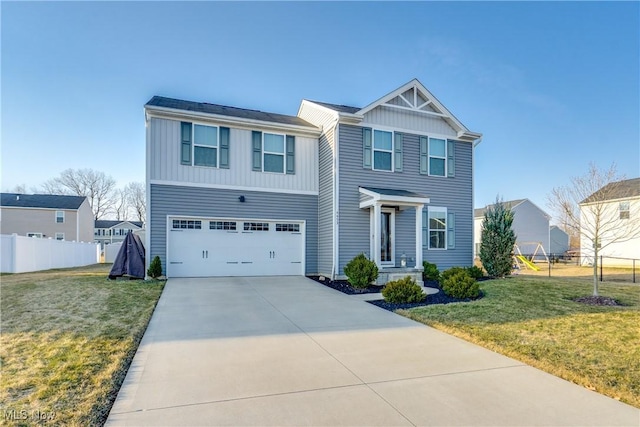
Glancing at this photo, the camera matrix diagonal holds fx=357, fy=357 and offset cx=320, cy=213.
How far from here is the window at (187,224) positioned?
12328 mm

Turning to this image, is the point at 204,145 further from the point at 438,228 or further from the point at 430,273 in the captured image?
the point at 438,228

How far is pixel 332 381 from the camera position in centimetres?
383

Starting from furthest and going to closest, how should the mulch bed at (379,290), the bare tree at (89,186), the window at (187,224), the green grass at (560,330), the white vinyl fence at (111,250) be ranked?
the bare tree at (89,186)
the white vinyl fence at (111,250)
the window at (187,224)
the mulch bed at (379,290)
the green grass at (560,330)

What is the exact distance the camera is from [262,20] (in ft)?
40.1

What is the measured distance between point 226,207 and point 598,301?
10956 mm

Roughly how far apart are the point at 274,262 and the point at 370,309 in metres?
6.20

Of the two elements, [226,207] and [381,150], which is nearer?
[226,207]

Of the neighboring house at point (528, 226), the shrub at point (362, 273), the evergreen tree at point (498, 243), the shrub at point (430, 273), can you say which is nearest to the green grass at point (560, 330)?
the shrub at point (362, 273)

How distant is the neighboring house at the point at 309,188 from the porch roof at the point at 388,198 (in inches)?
1.5

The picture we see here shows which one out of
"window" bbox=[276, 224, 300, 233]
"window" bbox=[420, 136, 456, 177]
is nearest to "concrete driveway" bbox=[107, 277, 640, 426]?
"window" bbox=[276, 224, 300, 233]

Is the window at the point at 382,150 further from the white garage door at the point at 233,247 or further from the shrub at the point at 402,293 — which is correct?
the shrub at the point at 402,293

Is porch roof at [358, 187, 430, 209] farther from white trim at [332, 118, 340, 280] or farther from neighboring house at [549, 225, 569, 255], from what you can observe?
neighboring house at [549, 225, 569, 255]

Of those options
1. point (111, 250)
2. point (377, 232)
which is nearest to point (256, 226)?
point (377, 232)

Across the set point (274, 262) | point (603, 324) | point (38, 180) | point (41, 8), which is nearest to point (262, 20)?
point (41, 8)
